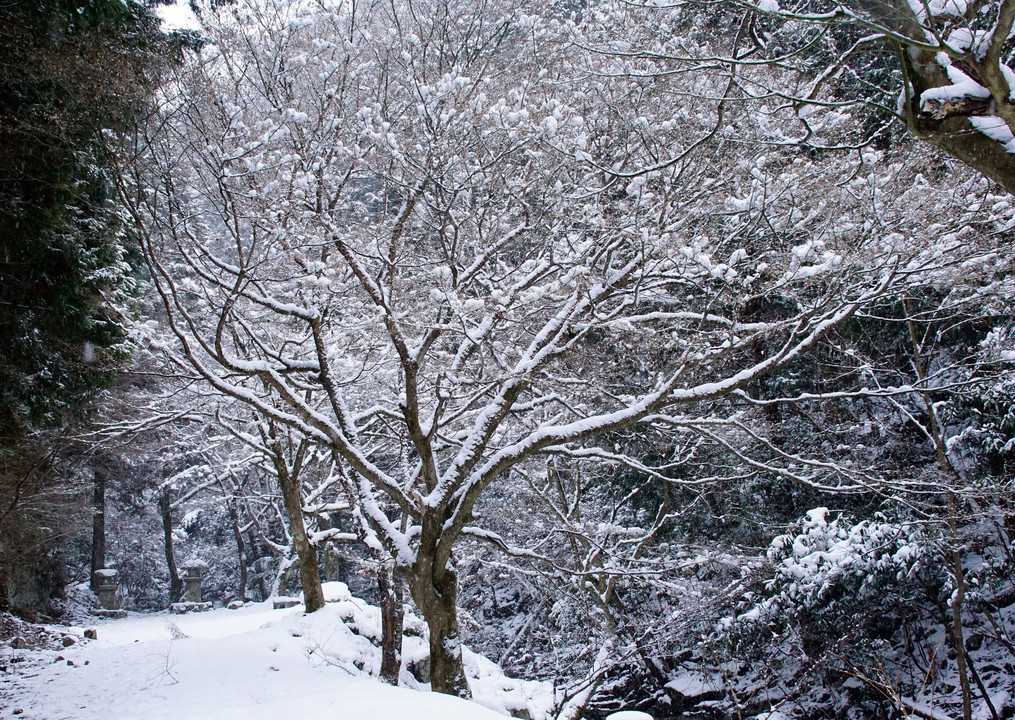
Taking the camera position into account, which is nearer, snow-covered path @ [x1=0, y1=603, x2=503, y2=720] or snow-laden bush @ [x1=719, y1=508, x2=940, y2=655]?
snow-covered path @ [x1=0, y1=603, x2=503, y2=720]

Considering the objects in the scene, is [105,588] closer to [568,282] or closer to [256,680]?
[256,680]

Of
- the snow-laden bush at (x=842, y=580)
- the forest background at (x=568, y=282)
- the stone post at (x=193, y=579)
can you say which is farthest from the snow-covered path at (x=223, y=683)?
the stone post at (x=193, y=579)

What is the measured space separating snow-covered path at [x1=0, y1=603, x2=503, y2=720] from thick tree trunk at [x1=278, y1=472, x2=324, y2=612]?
0.90ft

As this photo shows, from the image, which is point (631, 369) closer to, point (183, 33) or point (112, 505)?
point (183, 33)

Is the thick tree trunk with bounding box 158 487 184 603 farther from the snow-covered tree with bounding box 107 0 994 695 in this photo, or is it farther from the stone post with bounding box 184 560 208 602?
the snow-covered tree with bounding box 107 0 994 695

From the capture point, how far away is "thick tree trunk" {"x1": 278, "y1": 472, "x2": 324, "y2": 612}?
8.48 m

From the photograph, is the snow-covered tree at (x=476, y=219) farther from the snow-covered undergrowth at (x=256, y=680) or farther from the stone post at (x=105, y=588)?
the stone post at (x=105, y=588)

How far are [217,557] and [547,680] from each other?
59.9ft

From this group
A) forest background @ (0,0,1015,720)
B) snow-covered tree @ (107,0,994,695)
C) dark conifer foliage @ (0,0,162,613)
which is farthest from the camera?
snow-covered tree @ (107,0,994,695)

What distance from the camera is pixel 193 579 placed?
1859 centimetres

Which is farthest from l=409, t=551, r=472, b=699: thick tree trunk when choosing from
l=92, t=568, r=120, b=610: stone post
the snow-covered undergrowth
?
l=92, t=568, r=120, b=610: stone post

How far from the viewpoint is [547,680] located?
10.2 meters

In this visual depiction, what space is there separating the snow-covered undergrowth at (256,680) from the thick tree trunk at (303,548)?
24 cm

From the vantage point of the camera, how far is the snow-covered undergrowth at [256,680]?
14.2ft
